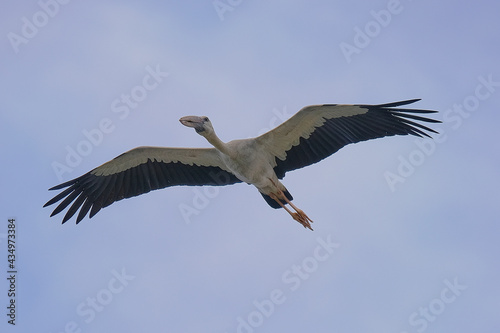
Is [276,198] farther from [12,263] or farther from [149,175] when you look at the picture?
[12,263]

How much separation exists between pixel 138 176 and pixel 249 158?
2.39 m

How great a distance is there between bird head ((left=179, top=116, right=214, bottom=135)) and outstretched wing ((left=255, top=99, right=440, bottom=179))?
105 cm

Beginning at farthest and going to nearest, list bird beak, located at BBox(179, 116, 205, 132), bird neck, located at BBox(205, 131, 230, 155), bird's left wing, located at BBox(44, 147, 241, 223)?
1. bird's left wing, located at BBox(44, 147, 241, 223)
2. bird neck, located at BBox(205, 131, 230, 155)
3. bird beak, located at BBox(179, 116, 205, 132)

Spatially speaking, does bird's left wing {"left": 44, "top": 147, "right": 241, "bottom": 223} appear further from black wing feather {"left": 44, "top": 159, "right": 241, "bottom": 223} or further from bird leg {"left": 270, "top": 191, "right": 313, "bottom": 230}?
bird leg {"left": 270, "top": 191, "right": 313, "bottom": 230}

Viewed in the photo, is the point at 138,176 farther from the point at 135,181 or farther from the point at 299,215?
the point at 299,215

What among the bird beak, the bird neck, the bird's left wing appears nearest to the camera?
the bird beak

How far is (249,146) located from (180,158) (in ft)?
5.22

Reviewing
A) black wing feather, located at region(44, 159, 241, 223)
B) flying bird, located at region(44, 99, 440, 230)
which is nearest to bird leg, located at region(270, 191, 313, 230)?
flying bird, located at region(44, 99, 440, 230)

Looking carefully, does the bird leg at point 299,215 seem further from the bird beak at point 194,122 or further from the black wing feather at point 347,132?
the bird beak at point 194,122

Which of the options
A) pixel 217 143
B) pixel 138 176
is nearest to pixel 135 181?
pixel 138 176

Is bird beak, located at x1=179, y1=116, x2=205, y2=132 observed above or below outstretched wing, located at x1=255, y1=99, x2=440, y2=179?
above

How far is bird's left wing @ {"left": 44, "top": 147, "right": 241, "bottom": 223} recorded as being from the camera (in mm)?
15383

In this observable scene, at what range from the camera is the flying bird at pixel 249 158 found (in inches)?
570

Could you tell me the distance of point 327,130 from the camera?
14.7m
